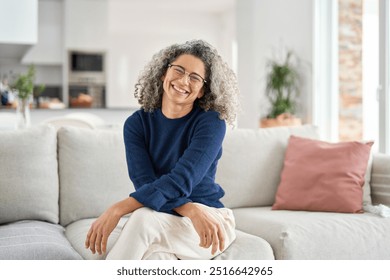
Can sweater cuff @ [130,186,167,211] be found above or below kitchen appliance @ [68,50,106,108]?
below

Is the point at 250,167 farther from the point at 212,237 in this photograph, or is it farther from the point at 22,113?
the point at 22,113

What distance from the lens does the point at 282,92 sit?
5.09 meters

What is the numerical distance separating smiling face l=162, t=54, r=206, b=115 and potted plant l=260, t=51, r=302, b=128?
3.15 metres

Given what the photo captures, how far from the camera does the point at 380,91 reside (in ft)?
12.8

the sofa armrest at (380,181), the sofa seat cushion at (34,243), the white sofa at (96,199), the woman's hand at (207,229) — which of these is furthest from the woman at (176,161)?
the sofa armrest at (380,181)

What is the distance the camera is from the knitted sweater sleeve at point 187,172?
5.08 ft

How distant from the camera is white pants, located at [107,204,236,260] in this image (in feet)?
4.84

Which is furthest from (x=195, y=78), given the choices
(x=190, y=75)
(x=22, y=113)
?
(x=22, y=113)

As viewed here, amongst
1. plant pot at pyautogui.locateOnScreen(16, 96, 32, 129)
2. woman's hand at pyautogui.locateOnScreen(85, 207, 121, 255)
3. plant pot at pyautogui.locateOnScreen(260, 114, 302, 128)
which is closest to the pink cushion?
woman's hand at pyautogui.locateOnScreen(85, 207, 121, 255)

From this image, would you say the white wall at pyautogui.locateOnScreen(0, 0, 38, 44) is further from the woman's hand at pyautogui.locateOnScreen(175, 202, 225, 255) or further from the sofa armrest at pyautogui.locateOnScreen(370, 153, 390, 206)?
the woman's hand at pyautogui.locateOnScreen(175, 202, 225, 255)

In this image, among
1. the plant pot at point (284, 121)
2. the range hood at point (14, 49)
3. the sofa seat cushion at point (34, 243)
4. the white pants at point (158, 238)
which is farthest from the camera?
the plant pot at point (284, 121)

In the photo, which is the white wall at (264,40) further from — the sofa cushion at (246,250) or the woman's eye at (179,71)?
the woman's eye at (179,71)

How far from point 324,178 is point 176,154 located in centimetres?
105
